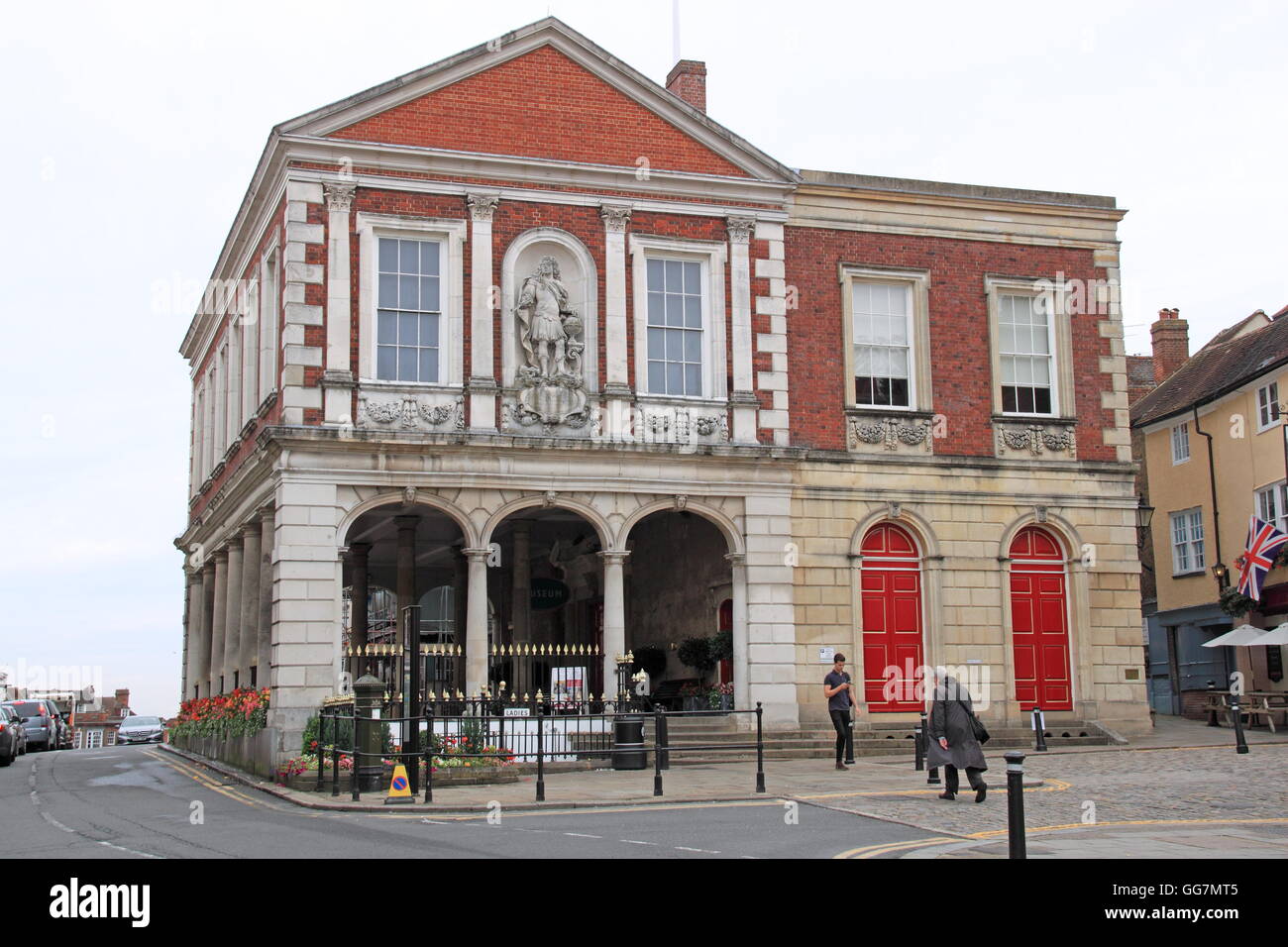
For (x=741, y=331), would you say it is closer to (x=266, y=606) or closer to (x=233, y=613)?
→ (x=266, y=606)

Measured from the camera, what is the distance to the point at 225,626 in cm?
3034

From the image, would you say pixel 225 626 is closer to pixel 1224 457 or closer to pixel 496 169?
pixel 496 169

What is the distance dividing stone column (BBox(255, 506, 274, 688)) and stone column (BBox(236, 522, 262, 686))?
36.2 inches

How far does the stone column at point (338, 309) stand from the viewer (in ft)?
77.5

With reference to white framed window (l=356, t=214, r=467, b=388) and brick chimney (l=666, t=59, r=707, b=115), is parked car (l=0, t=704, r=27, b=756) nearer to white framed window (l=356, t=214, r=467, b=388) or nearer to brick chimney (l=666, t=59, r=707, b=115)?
white framed window (l=356, t=214, r=467, b=388)

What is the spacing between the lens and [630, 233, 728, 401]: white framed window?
2572 cm

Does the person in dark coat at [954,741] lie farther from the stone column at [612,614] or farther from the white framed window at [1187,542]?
the white framed window at [1187,542]

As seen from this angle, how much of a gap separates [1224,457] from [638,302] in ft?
62.2

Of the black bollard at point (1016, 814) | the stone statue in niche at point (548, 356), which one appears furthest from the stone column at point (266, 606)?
the black bollard at point (1016, 814)

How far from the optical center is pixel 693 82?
2880 centimetres

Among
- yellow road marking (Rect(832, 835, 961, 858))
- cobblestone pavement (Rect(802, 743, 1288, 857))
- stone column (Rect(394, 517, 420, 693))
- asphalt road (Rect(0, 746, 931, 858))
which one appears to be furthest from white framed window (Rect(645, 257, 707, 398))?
yellow road marking (Rect(832, 835, 961, 858))

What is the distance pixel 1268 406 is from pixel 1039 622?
11.6m

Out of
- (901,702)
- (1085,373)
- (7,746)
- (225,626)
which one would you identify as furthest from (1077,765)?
(7,746)
